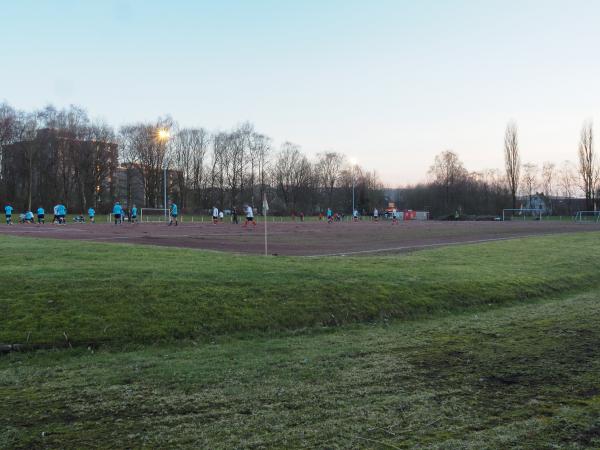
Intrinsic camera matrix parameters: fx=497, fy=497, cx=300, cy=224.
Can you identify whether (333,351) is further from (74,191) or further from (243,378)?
(74,191)

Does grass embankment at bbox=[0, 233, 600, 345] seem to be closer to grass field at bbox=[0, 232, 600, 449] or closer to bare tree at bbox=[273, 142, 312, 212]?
grass field at bbox=[0, 232, 600, 449]

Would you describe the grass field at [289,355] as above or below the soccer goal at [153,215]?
below

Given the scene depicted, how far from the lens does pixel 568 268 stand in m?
17.4

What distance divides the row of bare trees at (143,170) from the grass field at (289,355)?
5668 centimetres

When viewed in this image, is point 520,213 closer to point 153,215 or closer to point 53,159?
point 153,215

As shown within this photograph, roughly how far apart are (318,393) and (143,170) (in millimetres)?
87490

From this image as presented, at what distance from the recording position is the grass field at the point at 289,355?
15.3ft

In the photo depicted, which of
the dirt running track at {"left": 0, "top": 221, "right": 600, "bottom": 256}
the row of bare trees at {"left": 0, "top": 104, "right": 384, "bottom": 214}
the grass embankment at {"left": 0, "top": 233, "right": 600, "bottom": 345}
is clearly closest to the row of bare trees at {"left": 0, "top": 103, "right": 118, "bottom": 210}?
the row of bare trees at {"left": 0, "top": 104, "right": 384, "bottom": 214}

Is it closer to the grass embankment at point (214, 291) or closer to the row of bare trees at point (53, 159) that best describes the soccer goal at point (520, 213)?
the row of bare trees at point (53, 159)

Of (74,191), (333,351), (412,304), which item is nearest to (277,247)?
(412,304)

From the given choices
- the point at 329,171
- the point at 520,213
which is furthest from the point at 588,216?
the point at 329,171

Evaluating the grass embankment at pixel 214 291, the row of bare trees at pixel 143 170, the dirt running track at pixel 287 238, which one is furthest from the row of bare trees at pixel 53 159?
the grass embankment at pixel 214 291

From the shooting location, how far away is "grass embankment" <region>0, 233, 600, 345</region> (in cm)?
877

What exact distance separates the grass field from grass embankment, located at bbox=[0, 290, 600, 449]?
25 millimetres
